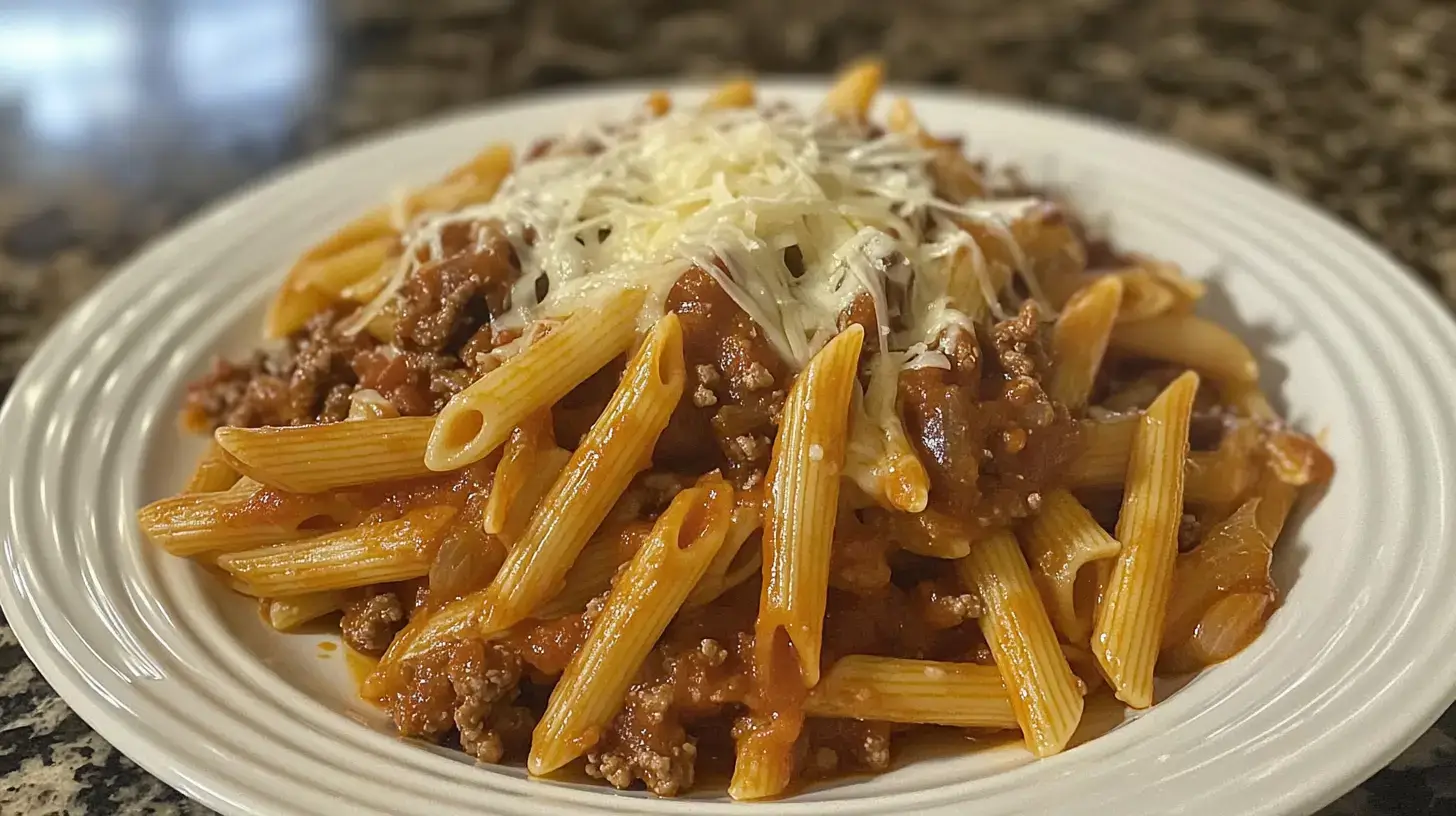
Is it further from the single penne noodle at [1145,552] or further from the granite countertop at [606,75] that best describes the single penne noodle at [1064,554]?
the granite countertop at [606,75]

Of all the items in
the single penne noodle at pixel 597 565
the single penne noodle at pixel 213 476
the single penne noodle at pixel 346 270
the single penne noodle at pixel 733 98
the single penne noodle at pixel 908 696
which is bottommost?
the single penne noodle at pixel 908 696

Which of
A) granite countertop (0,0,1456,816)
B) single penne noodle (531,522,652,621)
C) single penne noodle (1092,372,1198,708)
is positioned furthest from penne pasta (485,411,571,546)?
granite countertop (0,0,1456,816)

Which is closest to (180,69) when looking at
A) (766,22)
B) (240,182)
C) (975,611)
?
(240,182)

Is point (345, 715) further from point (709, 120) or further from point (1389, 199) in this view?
point (1389, 199)

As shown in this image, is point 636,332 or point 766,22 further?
point 766,22

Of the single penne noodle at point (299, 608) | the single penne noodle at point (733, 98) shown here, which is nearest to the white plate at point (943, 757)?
the single penne noodle at point (299, 608)

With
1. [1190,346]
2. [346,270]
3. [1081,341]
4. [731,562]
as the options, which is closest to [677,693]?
[731,562]

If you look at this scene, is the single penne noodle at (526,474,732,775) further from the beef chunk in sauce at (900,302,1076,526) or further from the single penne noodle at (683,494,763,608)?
the beef chunk in sauce at (900,302,1076,526)
